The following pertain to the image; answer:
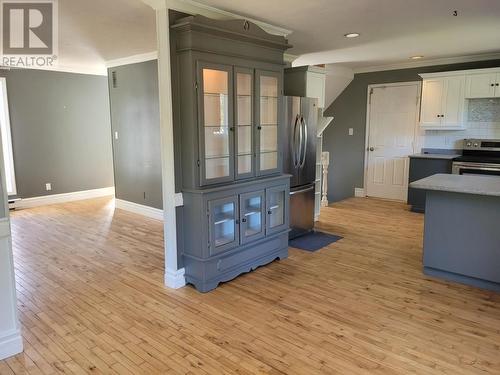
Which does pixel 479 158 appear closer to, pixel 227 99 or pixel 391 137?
pixel 391 137

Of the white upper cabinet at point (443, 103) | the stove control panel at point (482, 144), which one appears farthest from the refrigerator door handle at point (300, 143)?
the stove control panel at point (482, 144)

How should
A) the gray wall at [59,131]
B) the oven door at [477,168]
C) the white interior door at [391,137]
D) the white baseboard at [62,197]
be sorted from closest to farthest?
the oven door at [477,168]
the gray wall at [59,131]
the white baseboard at [62,197]
the white interior door at [391,137]

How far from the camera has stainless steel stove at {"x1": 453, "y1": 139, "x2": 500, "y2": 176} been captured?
5.41 m

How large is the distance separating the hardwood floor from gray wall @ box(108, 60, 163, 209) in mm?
1593

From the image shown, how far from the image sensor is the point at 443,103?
600cm

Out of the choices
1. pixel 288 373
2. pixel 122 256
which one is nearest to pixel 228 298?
pixel 288 373

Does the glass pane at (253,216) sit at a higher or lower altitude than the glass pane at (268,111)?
lower

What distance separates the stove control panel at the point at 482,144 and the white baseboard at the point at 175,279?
17.0 feet

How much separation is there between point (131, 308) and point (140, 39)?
3234 mm

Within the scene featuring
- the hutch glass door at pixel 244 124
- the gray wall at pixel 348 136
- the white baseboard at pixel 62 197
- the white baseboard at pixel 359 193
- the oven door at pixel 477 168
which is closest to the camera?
the hutch glass door at pixel 244 124

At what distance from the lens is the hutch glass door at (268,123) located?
375 cm

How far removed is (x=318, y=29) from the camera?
4055 millimetres

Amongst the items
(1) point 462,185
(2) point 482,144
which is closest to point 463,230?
(1) point 462,185

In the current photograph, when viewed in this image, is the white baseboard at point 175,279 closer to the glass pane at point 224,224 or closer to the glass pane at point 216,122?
the glass pane at point 224,224
